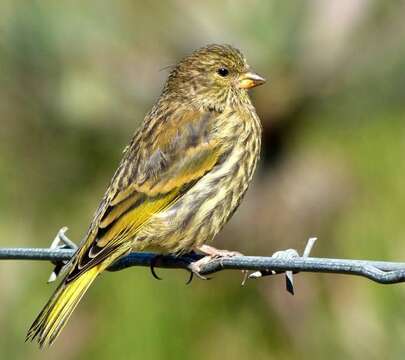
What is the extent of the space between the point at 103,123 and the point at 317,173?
71.2 inches

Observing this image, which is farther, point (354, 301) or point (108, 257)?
point (354, 301)

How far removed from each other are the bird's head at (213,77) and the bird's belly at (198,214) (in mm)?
744

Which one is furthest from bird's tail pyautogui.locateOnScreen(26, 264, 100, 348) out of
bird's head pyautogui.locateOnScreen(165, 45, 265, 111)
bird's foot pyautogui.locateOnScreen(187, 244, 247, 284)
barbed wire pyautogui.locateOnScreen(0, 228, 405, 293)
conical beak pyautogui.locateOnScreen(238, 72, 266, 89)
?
conical beak pyautogui.locateOnScreen(238, 72, 266, 89)

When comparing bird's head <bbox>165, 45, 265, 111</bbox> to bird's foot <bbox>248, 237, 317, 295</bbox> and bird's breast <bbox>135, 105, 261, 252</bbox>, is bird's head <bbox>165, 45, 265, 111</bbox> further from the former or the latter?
bird's foot <bbox>248, 237, 317, 295</bbox>

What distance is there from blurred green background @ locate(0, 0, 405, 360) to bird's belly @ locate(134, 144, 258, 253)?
2.02 m

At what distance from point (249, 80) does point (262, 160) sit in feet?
9.42

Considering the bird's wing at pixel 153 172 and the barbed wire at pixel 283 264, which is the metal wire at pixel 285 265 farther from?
the bird's wing at pixel 153 172

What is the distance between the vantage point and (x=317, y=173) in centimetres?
955

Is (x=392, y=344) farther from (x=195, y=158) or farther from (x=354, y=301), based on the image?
(x=195, y=158)

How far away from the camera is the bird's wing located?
5.71 m

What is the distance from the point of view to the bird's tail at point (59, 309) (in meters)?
5.10

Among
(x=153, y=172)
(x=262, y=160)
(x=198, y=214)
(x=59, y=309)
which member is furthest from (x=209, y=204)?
(x=262, y=160)

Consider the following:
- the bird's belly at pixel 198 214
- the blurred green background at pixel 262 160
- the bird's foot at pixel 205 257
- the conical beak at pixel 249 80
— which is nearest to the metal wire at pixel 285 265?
the bird's foot at pixel 205 257

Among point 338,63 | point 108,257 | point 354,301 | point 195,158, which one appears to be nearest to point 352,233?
point 354,301
